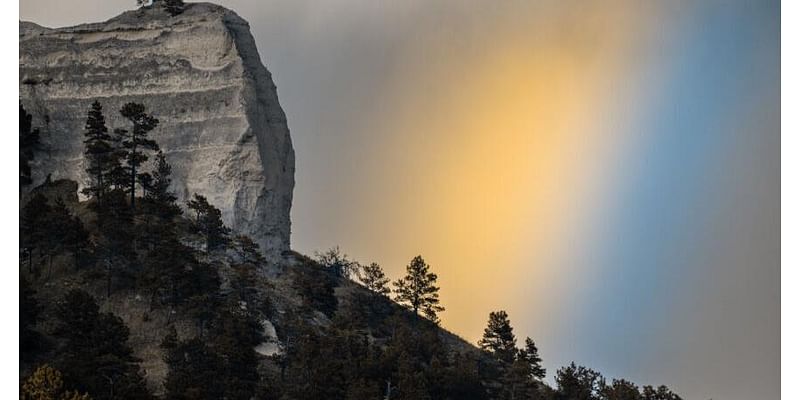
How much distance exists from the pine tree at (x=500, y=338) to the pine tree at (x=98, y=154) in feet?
42.8

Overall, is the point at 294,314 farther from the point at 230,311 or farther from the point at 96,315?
the point at 96,315

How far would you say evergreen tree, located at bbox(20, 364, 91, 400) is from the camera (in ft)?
84.8

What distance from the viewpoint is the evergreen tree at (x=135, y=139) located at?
39844 millimetres

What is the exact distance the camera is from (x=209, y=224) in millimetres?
39219

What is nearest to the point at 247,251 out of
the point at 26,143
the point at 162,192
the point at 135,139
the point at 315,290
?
the point at 315,290

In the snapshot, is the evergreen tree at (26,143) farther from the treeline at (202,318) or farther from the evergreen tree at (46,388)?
the evergreen tree at (46,388)

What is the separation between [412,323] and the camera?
42.9 m

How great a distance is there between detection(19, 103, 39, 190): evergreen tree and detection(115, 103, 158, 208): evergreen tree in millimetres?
2848

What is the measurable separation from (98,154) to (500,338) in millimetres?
14504

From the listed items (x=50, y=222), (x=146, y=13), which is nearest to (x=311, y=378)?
(x=50, y=222)

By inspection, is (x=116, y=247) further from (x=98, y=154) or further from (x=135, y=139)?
(x=135, y=139)

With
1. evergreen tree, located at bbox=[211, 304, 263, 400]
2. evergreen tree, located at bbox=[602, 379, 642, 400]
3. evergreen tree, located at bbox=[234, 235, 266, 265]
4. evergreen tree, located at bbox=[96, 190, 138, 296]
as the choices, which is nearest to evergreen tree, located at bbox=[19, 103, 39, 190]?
evergreen tree, located at bbox=[96, 190, 138, 296]
